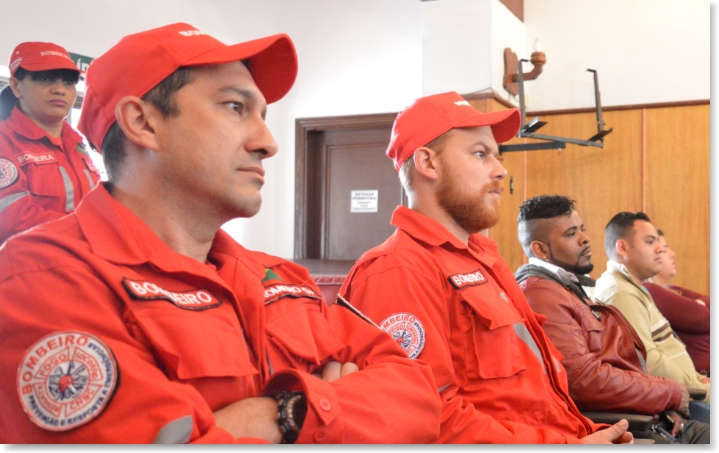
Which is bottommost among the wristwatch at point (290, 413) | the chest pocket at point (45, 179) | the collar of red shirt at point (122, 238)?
the wristwatch at point (290, 413)

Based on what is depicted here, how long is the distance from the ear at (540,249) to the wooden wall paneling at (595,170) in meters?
1.99

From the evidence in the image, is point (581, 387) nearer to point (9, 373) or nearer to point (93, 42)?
point (9, 373)

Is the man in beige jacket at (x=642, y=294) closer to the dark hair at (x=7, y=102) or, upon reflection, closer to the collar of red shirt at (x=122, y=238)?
the collar of red shirt at (x=122, y=238)

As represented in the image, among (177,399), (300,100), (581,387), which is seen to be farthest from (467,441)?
(300,100)

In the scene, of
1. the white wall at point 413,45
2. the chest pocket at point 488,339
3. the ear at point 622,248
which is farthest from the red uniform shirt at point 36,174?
the ear at point 622,248

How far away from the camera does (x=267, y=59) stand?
102 cm

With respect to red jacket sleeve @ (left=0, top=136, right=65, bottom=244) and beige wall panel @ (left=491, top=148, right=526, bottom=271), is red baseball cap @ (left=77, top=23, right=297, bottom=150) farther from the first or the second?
beige wall panel @ (left=491, top=148, right=526, bottom=271)

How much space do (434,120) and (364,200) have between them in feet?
10.7

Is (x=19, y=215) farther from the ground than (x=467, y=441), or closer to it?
farther from the ground

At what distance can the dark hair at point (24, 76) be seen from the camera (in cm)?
192

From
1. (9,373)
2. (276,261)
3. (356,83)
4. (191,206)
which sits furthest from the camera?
(356,83)

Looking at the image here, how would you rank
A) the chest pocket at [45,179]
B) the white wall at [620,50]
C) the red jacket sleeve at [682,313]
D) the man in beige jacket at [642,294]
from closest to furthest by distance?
the chest pocket at [45,179] → the man in beige jacket at [642,294] → the red jacket sleeve at [682,313] → the white wall at [620,50]

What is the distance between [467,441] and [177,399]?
1.97 feet

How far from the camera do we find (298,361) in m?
0.95
